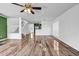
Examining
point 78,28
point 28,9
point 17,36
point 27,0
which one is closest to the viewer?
point 27,0

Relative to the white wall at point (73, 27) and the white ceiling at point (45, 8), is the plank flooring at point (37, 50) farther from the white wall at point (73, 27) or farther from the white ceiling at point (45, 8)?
the white ceiling at point (45, 8)

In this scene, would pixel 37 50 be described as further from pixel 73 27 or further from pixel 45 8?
pixel 45 8

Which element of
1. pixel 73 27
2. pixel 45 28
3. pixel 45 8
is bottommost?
pixel 73 27

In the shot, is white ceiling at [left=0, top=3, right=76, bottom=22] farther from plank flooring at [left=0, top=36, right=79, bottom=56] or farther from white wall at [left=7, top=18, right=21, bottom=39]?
white wall at [left=7, top=18, right=21, bottom=39]

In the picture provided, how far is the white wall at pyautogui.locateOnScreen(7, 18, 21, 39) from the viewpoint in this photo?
423 inches

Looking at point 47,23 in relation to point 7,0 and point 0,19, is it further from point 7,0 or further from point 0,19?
point 7,0

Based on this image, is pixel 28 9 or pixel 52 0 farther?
pixel 28 9

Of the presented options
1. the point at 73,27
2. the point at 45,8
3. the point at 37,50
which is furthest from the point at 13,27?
the point at 73,27

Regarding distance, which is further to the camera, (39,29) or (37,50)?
(39,29)

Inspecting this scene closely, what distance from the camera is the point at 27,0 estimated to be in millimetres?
889

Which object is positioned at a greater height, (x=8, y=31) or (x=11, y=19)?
(x=11, y=19)

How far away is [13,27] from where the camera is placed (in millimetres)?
11320

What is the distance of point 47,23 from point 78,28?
1117cm

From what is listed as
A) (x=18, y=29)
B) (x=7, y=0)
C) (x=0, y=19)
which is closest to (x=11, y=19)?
(x=18, y=29)
